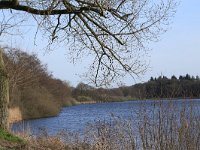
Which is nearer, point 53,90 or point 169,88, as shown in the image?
point 169,88

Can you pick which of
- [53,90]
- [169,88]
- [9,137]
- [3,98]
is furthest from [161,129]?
[53,90]

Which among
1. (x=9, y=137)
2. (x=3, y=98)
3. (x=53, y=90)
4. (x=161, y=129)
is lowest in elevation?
(x=9, y=137)

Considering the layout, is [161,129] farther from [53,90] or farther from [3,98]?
[53,90]

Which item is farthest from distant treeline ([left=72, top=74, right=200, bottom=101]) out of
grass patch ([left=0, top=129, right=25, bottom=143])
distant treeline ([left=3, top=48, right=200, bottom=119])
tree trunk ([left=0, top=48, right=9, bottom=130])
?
tree trunk ([left=0, top=48, right=9, bottom=130])

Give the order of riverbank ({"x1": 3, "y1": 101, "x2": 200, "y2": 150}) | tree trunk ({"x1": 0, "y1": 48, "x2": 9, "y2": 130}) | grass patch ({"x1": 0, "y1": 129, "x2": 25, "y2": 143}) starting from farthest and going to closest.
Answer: tree trunk ({"x1": 0, "y1": 48, "x2": 9, "y2": 130}) → grass patch ({"x1": 0, "y1": 129, "x2": 25, "y2": 143}) → riverbank ({"x1": 3, "y1": 101, "x2": 200, "y2": 150})

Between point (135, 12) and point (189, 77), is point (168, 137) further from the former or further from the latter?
point (135, 12)

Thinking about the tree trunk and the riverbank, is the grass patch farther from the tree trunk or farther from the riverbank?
the tree trunk

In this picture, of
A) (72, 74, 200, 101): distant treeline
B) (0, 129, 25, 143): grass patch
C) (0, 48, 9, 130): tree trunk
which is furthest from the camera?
(0, 48, 9, 130): tree trunk

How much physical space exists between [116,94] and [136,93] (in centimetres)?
310

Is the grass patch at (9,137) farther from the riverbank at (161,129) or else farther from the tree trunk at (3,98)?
the tree trunk at (3,98)

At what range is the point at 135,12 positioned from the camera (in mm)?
13438

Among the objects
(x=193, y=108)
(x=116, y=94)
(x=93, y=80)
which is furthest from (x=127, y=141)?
(x=93, y=80)

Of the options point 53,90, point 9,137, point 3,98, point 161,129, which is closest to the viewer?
point 161,129


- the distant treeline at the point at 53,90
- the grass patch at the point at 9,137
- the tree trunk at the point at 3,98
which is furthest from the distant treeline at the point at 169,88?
the tree trunk at the point at 3,98
